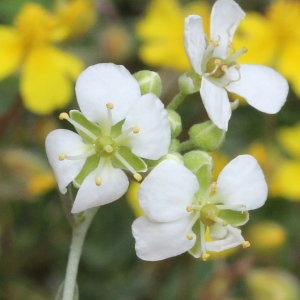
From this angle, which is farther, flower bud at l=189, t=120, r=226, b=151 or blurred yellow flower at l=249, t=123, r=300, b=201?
blurred yellow flower at l=249, t=123, r=300, b=201

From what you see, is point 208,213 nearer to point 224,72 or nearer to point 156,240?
point 156,240

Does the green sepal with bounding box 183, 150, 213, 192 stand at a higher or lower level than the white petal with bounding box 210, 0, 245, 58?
lower

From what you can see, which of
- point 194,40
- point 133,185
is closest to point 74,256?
point 194,40

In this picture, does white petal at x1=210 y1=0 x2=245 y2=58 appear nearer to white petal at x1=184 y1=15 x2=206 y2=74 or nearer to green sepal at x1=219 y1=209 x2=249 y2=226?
white petal at x1=184 y1=15 x2=206 y2=74

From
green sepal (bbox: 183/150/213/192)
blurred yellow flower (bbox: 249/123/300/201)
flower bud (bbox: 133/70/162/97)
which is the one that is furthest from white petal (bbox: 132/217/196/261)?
blurred yellow flower (bbox: 249/123/300/201)

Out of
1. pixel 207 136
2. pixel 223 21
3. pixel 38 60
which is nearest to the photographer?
pixel 207 136

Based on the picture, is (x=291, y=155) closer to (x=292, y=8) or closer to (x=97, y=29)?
(x=292, y=8)

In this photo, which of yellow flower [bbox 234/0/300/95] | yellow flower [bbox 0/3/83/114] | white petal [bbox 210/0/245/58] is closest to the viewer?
white petal [bbox 210/0/245/58]

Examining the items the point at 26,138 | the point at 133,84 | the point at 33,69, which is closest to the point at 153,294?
the point at 26,138
